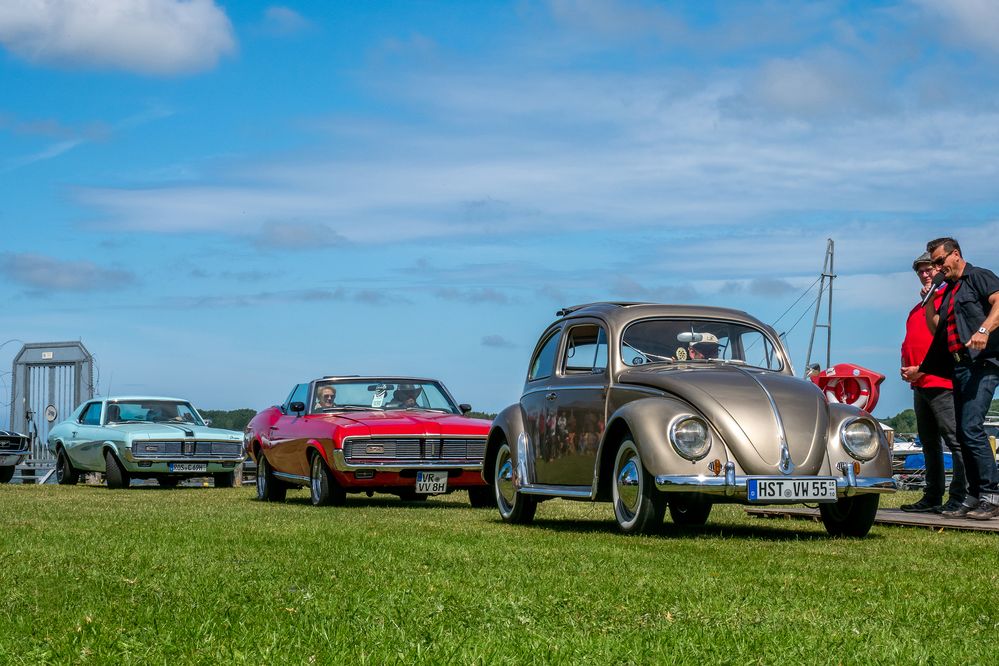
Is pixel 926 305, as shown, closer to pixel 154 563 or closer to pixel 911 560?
pixel 911 560

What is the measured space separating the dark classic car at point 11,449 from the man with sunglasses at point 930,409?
2246cm

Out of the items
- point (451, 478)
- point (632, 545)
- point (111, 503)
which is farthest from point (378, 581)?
point (111, 503)

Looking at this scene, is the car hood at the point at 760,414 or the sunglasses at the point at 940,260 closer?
the car hood at the point at 760,414

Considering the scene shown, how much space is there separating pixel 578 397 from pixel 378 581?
4525 mm

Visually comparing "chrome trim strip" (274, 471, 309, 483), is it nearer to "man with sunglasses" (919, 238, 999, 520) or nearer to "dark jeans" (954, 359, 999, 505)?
"man with sunglasses" (919, 238, 999, 520)

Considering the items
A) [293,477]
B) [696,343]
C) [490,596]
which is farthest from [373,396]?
[490,596]

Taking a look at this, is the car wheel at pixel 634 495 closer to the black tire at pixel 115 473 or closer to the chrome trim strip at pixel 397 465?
the chrome trim strip at pixel 397 465

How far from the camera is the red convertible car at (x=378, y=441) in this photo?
1534 cm

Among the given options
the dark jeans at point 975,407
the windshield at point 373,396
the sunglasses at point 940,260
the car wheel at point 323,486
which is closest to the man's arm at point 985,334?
the dark jeans at point 975,407

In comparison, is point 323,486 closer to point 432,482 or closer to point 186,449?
point 432,482

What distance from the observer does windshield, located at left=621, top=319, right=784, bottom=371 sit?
10906mm

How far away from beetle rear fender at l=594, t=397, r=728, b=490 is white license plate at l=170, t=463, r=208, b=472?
14.3 meters

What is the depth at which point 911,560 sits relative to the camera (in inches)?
314

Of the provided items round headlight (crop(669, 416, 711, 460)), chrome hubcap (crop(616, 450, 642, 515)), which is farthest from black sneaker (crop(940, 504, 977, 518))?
chrome hubcap (crop(616, 450, 642, 515))
